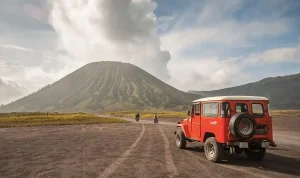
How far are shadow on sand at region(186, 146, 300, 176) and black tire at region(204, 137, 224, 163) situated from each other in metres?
0.60

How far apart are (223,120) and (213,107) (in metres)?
1.08

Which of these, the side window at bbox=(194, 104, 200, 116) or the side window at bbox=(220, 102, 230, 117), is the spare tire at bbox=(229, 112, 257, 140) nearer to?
the side window at bbox=(220, 102, 230, 117)

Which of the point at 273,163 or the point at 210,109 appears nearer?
the point at 273,163

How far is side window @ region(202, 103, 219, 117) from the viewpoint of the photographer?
12.0 m

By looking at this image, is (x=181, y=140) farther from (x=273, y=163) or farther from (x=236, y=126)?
(x=273, y=163)

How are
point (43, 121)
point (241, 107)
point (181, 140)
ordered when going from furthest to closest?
1. point (43, 121)
2. point (181, 140)
3. point (241, 107)

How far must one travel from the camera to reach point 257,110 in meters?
12.1

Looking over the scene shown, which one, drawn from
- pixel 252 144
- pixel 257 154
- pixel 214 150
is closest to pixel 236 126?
pixel 252 144

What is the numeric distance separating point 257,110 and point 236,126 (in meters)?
1.76

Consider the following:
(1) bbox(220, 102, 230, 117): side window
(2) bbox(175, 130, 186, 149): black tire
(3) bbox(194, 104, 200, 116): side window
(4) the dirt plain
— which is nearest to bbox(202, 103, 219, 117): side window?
(1) bbox(220, 102, 230, 117): side window

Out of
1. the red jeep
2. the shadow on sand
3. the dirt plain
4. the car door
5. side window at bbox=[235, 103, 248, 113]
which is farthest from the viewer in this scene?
the car door

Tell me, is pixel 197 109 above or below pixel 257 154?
above

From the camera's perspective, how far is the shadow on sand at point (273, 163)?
10.3 m

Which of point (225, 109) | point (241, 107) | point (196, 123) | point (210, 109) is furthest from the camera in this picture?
point (196, 123)
